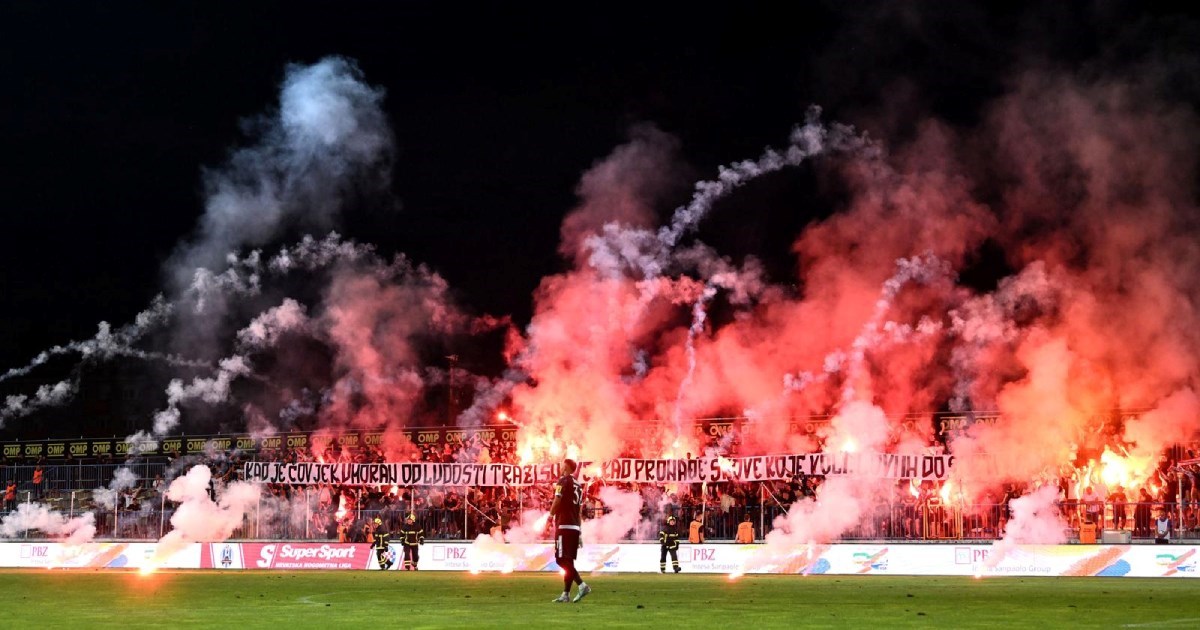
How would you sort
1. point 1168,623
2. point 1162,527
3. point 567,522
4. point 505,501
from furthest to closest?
1. point 505,501
2. point 1162,527
3. point 567,522
4. point 1168,623

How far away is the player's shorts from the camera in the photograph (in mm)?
19406

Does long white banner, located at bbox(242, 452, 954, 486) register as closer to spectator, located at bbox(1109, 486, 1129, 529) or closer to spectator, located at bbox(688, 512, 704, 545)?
spectator, located at bbox(688, 512, 704, 545)

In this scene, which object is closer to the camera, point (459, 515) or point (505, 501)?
point (505, 501)

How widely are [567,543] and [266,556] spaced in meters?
22.1

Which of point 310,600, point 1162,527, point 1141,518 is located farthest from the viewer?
point 1141,518

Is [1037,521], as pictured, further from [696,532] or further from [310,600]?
[310,600]

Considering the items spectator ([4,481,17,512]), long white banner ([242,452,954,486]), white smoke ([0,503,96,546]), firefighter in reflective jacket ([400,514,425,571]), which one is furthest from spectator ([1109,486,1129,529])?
spectator ([4,481,17,512])

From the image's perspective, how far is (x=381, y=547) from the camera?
3719cm

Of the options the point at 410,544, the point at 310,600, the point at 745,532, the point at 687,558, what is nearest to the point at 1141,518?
the point at 745,532

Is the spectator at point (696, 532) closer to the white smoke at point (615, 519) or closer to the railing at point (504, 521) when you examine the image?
the railing at point (504, 521)

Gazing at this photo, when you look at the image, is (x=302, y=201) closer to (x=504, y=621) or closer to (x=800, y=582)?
(x=800, y=582)

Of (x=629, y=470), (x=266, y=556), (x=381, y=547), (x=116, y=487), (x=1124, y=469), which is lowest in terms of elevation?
(x=266, y=556)

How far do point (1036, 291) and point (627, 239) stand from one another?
13863 mm

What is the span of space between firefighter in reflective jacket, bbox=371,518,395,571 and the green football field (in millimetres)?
8370
